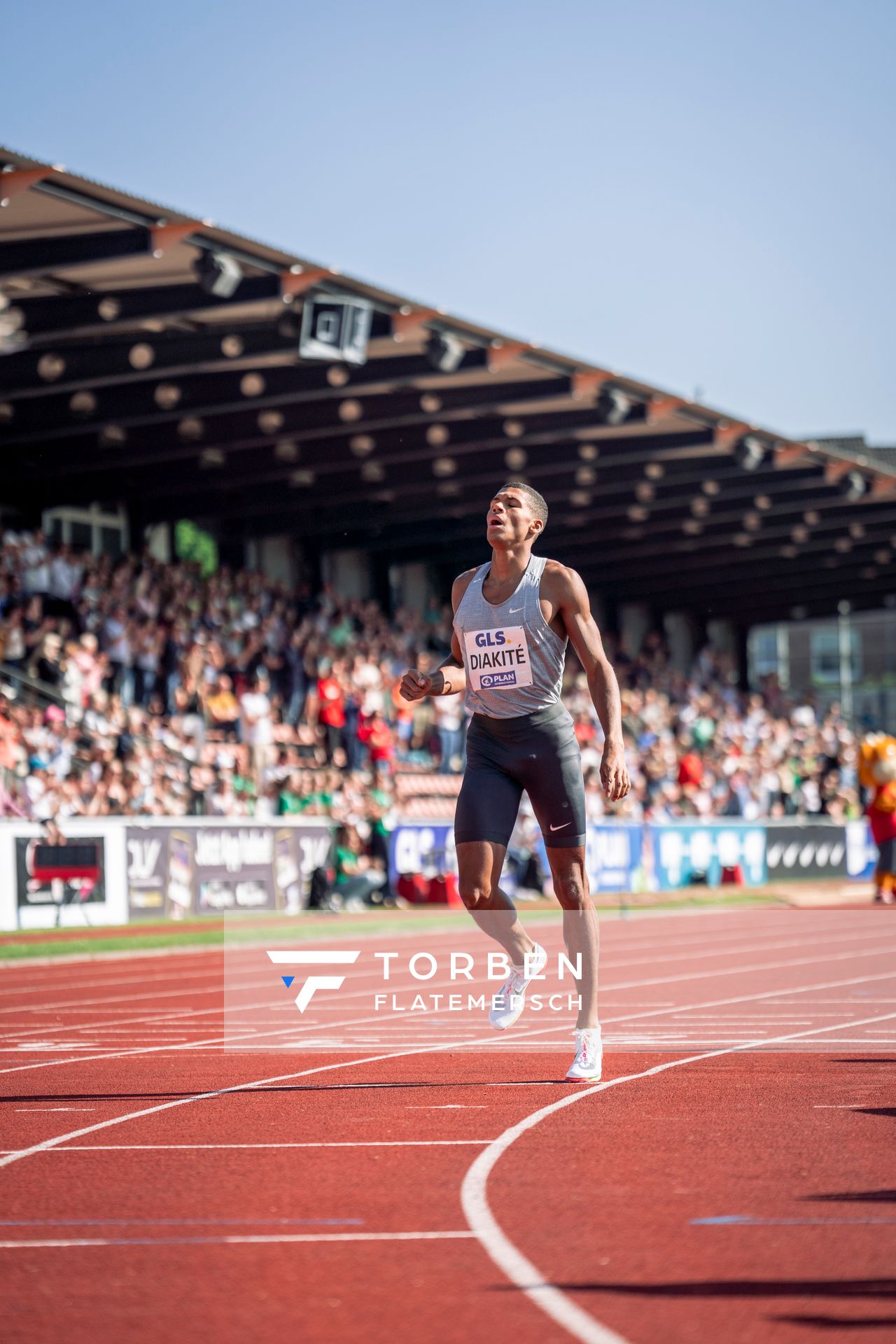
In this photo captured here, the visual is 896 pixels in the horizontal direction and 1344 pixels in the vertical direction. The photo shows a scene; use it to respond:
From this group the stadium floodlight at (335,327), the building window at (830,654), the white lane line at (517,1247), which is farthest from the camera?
the building window at (830,654)

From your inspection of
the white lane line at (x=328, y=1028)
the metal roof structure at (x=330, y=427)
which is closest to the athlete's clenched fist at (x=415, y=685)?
the white lane line at (x=328, y=1028)

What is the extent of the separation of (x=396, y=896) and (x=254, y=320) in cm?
876

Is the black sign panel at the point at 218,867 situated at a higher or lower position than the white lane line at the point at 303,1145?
higher

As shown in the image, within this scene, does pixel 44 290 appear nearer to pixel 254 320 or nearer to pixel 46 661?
pixel 254 320

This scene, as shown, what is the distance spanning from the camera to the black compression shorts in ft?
25.3

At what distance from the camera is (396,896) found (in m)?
27.7

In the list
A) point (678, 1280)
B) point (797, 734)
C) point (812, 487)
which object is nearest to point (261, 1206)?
point (678, 1280)

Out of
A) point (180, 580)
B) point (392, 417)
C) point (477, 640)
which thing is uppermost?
point (392, 417)

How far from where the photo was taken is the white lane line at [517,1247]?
3.88 meters

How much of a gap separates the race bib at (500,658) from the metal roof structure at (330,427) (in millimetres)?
12587

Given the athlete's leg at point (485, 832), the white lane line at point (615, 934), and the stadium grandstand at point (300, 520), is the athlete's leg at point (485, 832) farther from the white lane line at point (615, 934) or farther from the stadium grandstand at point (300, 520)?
the stadium grandstand at point (300, 520)

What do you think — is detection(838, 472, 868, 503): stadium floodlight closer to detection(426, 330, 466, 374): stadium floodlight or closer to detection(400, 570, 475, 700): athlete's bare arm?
detection(426, 330, 466, 374): stadium floodlight

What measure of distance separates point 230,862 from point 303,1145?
18269 millimetres

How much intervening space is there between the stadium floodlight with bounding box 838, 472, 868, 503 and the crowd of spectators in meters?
6.45
